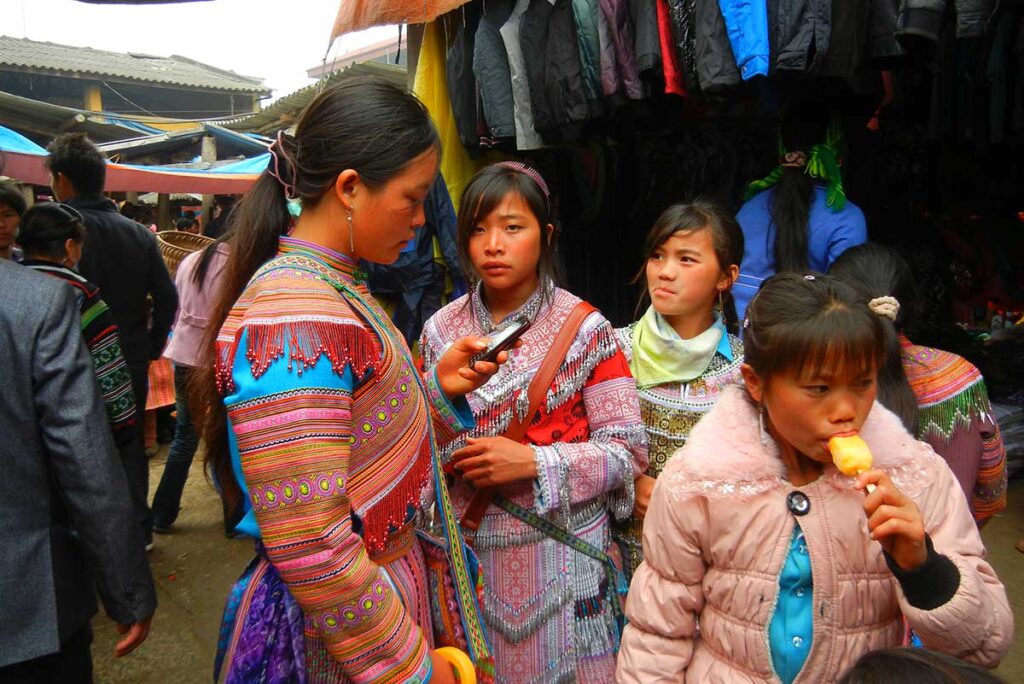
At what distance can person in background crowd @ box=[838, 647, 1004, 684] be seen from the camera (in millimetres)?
921

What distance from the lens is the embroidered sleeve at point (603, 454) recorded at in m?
1.75

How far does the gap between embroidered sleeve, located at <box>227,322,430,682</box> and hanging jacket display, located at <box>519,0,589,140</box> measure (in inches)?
103

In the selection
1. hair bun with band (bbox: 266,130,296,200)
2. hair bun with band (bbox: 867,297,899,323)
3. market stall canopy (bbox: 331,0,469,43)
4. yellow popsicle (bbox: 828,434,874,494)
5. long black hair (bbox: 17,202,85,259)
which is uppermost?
market stall canopy (bbox: 331,0,469,43)

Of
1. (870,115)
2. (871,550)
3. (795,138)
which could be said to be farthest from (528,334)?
(870,115)

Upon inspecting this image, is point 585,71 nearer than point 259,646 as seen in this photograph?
No

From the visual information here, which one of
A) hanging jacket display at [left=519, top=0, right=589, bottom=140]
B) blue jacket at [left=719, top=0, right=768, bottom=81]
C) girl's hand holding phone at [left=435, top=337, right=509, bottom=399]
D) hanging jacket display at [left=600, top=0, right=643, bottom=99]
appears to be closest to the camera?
girl's hand holding phone at [left=435, top=337, right=509, bottom=399]

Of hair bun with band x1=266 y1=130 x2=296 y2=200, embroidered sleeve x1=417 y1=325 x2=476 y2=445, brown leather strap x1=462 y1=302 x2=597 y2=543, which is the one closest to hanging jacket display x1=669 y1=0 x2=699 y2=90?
brown leather strap x1=462 y1=302 x2=597 y2=543

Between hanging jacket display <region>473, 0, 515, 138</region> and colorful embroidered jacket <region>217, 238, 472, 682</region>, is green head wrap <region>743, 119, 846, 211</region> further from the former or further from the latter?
colorful embroidered jacket <region>217, 238, 472, 682</region>

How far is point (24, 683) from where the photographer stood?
4.89 ft

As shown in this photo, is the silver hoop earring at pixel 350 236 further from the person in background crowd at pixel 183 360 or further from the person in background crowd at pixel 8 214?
the person in background crowd at pixel 8 214

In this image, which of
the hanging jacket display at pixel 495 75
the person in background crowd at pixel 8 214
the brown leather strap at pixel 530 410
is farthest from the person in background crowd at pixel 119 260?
the brown leather strap at pixel 530 410

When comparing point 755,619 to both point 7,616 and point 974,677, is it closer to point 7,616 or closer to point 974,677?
point 974,677

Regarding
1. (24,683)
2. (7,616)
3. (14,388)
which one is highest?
(14,388)

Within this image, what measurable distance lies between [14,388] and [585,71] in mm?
2679
